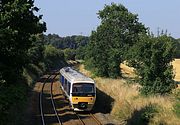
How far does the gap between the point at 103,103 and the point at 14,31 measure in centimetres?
1198

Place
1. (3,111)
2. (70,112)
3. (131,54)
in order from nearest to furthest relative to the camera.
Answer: (3,111) < (70,112) < (131,54)

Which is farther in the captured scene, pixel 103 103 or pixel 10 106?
pixel 103 103

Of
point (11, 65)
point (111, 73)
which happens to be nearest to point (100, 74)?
point (111, 73)

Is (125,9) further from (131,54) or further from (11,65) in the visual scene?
(11,65)

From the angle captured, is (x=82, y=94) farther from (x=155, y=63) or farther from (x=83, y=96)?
(x=155, y=63)

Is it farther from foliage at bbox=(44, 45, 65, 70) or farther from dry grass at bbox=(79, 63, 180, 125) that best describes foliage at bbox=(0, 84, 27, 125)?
foliage at bbox=(44, 45, 65, 70)

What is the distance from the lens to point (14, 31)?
24.8m

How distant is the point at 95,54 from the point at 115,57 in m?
4.30

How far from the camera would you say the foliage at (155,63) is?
3120cm

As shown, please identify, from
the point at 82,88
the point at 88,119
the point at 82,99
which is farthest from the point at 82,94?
the point at 88,119

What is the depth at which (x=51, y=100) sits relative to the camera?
39.2m

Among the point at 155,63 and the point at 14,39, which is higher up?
the point at 14,39

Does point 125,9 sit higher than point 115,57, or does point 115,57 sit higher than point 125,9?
point 125,9

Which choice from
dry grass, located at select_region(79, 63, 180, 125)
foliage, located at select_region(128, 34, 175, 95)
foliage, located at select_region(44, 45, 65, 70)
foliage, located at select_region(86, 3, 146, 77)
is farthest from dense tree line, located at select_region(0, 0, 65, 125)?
foliage, located at select_region(44, 45, 65, 70)
